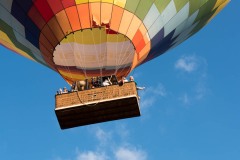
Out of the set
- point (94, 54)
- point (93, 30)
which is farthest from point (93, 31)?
point (94, 54)

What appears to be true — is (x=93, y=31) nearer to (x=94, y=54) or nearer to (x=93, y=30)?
(x=93, y=30)

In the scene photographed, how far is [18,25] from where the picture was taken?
623 inches

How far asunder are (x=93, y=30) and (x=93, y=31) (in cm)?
5

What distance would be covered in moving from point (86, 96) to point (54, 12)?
7.27 ft

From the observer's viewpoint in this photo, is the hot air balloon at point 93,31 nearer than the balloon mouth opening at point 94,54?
Yes

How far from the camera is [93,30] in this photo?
15391mm

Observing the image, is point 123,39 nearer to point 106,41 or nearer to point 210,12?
point 106,41

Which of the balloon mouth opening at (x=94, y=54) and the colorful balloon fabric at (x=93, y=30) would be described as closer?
the colorful balloon fabric at (x=93, y=30)

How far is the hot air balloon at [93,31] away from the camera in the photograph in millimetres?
14900

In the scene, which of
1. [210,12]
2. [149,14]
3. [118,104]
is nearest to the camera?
[118,104]

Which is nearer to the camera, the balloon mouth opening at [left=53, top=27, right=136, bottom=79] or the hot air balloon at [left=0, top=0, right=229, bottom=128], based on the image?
the hot air balloon at [left=0, top=0, right=229, bottom=128]

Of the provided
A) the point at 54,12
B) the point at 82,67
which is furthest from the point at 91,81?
the point at 54,12

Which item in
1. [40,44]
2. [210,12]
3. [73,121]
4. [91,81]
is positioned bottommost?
[73,121]

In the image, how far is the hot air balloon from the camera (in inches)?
587
